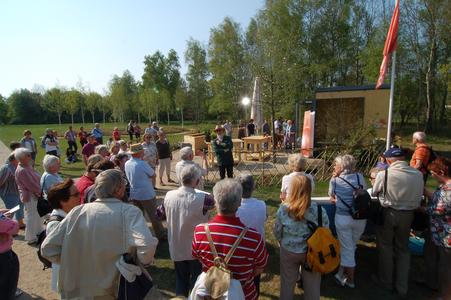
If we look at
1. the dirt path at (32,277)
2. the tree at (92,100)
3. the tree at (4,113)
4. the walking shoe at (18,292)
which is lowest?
the dirt path at (32,277)

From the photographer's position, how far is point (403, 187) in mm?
3816

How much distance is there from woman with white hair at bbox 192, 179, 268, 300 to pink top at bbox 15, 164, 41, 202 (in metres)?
4.36

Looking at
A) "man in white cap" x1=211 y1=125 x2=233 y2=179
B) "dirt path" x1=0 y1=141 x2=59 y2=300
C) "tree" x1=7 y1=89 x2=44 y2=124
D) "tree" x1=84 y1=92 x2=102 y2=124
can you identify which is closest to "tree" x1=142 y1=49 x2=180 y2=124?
"tree" x1=84 y1=92 x2=102 y2=124

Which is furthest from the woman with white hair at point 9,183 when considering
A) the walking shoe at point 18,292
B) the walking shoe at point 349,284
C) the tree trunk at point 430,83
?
the tree trunk at point 430,83

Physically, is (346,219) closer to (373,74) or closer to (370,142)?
(370,142)

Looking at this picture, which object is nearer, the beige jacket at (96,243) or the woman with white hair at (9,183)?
the beige jacket at (96,243)

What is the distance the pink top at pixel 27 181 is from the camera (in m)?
5.42

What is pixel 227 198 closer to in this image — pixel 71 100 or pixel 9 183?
pixel 9 183

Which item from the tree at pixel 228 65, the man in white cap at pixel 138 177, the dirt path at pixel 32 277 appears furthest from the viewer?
the tree at pixel 228 65

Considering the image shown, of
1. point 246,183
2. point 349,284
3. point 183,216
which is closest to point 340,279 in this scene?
point 349,284

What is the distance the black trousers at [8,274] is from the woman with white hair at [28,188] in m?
2.55

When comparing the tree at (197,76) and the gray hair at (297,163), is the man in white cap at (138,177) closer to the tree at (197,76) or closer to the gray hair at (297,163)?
the gray hair at (297,163)

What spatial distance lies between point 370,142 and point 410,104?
2149 cm

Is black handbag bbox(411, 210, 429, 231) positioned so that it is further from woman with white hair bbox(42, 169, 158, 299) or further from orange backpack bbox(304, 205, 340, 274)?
woman with white hair bbox(42, 169, 158, 299)
